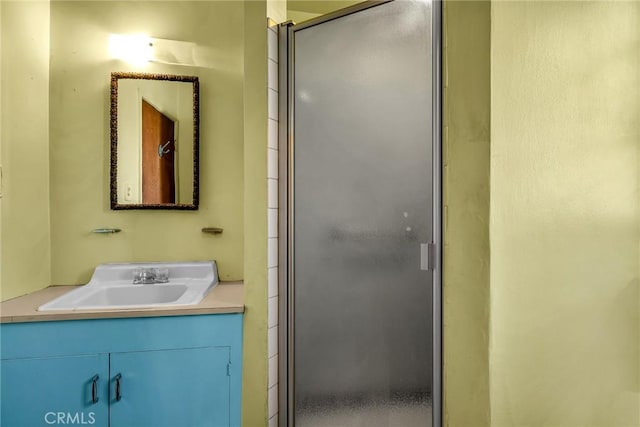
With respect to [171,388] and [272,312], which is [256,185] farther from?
[171,388]

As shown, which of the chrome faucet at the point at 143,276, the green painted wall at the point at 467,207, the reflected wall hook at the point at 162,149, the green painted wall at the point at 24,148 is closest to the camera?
the green painted wall at the point at 467,207

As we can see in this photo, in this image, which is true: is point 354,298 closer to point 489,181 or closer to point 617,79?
point 489,181

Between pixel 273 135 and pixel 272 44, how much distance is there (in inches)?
15.3

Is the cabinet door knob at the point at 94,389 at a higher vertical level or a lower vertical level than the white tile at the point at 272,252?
lower

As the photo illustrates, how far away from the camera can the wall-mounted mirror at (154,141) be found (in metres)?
1.80

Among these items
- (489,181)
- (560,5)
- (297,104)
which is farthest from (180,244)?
(560,5)

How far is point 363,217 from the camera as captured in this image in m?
1.29

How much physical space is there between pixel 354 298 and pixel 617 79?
1.33 meters

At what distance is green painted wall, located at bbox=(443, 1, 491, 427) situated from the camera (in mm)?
1085

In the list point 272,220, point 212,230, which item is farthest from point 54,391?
point 272,220

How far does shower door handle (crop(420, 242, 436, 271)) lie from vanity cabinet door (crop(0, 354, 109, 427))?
1.25 metres

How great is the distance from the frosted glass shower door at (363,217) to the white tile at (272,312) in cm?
9

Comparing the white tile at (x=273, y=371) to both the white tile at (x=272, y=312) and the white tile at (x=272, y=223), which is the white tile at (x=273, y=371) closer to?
the white tile at (x=272, y=312)

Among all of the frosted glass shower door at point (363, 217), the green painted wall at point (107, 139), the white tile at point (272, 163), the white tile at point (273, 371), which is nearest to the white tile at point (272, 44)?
the frosted glass shower door at point (363, 217)
